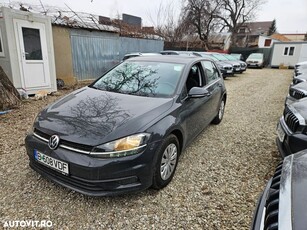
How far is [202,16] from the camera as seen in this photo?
27.8m

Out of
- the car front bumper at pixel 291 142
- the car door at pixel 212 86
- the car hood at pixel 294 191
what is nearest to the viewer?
the car hood at pixel 294 191

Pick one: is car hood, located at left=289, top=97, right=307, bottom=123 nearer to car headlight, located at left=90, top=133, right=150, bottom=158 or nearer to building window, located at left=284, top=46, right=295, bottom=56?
car headlight, located at left=90, top=133, right=150, bottom=158

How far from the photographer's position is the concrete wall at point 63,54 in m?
8.79

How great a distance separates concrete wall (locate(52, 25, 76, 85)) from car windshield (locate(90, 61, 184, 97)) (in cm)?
628

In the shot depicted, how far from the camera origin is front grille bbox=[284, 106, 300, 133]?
9.02 feet

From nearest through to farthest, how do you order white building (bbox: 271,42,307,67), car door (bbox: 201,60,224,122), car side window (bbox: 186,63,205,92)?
car side window (bbox: 186,63,205,92), car door (bbox: 201,60,224,122), white building (bbox: 271,42,307,67)

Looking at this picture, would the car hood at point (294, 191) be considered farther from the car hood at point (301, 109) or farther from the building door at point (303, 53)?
the building door at point (303, 53)

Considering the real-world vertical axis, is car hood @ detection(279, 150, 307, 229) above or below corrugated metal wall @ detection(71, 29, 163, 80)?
below

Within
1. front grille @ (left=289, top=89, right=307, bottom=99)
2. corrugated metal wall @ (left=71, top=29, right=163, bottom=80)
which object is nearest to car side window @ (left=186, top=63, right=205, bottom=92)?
front grille @ (left=289, top=89, right=307, bottom=99)

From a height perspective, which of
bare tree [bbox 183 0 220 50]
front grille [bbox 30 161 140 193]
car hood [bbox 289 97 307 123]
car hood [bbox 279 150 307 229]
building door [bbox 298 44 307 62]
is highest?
bare tree [bbox 183 0 220 50]

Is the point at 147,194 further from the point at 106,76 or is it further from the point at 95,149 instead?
the point at 106,76

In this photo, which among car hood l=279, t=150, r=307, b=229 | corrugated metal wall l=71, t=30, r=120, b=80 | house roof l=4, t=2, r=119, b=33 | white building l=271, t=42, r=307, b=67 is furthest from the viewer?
white building l=271, t=42, r=307, b=67

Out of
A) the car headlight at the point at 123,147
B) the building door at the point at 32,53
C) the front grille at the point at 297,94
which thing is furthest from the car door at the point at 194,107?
the building door at the point at 32,53

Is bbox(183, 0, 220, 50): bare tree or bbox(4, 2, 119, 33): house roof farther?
bbox(183, 0, 220, 50): bare tree
